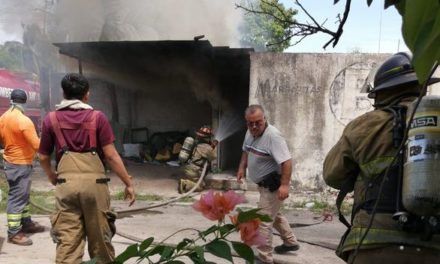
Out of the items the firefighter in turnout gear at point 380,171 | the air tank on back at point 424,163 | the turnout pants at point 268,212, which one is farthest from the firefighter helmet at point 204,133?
the air tank on back at point 424,163

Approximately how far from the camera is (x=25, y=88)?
1359cm

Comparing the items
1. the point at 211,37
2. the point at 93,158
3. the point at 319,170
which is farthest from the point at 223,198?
the point at 211,37

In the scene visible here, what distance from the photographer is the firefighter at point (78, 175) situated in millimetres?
3227

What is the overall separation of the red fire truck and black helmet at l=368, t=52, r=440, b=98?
12.0m

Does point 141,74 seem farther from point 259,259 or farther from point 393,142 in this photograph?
point 393,142

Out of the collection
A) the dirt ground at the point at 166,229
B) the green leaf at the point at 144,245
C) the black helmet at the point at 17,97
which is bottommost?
the dirt ground at the point at 166,229

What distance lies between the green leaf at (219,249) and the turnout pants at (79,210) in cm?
210

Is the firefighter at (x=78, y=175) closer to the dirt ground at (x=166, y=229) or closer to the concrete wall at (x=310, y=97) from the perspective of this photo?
the dirt ground at (x=166, y=229)

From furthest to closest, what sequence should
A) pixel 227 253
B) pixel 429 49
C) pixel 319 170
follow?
pixel 319 170 → pixel 227 253 → pixel 429 49

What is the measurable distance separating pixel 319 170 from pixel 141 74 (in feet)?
17.8

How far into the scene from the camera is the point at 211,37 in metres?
16.6

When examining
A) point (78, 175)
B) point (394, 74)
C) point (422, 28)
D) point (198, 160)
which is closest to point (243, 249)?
point (422, 28)

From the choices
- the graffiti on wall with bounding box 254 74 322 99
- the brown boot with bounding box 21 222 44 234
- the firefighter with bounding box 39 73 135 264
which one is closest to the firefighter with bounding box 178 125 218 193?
the graffiti on wall with bounding box 254 74 322 99

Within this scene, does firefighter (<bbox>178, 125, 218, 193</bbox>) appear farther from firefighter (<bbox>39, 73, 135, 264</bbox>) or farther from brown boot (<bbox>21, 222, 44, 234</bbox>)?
firefighter (<bbox>39, 73, 135, 264</bbox>)
